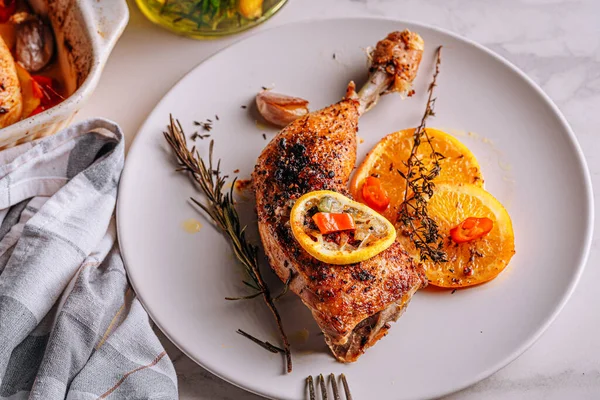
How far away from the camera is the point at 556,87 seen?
3.50 metres

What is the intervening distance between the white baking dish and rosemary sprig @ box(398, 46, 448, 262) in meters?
1.34

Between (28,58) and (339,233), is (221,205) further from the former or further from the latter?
(28,58)

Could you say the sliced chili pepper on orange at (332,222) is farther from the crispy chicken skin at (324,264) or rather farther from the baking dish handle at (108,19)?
the baking dish handle at (108,19)

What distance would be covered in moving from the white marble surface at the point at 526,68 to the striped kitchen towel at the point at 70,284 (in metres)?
0.22

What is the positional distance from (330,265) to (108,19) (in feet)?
4.77

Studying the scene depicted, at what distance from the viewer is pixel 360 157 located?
3.14 metres

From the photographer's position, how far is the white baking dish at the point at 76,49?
280 cm

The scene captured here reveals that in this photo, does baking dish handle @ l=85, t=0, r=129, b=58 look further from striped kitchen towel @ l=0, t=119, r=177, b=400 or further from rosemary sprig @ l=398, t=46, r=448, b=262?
rosemary sprig @ l=398, t=46, r=448, b=262

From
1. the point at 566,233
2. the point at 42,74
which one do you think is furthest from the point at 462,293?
the point at 42,74

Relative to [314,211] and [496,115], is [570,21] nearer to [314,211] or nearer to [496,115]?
[496,115]

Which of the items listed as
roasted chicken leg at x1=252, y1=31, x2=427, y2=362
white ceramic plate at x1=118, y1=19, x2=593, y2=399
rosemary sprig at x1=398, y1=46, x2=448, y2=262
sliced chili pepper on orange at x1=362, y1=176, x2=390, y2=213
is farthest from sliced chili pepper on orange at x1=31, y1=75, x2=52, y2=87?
rosemary sprig at x1=398, y1=46, x2=448, y2=262

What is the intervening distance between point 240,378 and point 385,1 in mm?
2127

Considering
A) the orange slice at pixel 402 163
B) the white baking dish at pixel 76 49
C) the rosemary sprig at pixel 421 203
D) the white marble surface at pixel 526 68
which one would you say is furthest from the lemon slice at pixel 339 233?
the white baking dish at pixel 76 49

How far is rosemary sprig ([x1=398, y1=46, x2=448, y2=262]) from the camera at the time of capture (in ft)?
9.05
